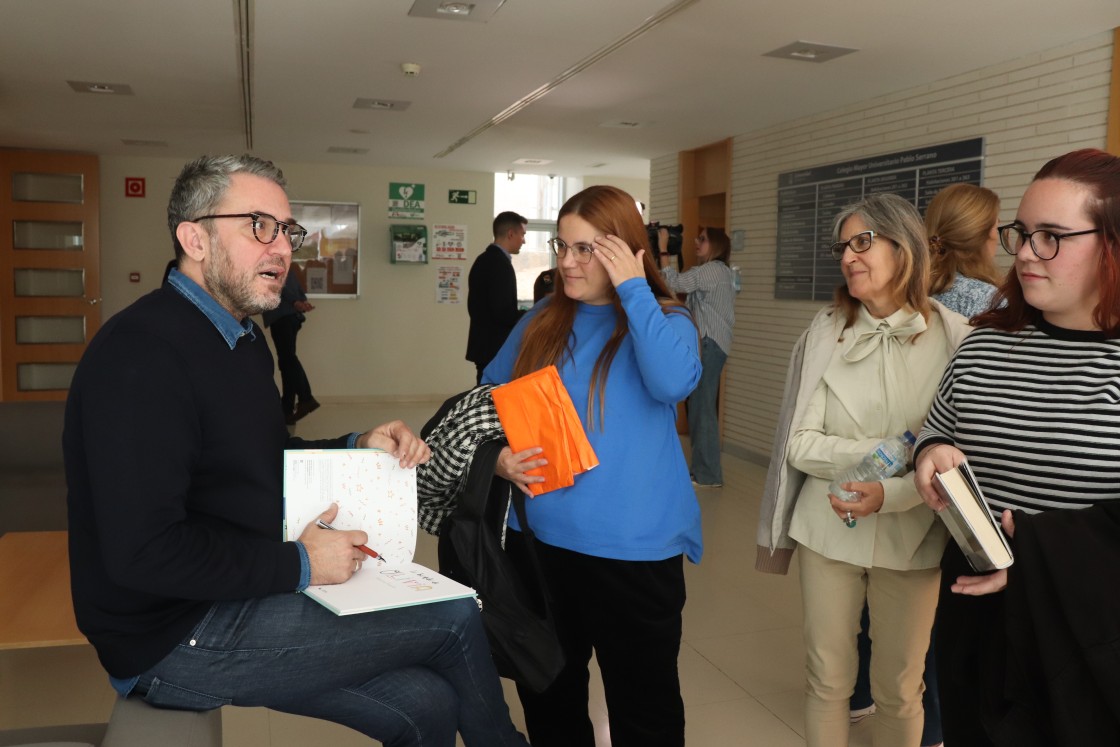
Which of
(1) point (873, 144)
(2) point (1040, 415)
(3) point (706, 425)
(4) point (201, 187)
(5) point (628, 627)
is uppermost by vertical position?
(1) point (873, 144)

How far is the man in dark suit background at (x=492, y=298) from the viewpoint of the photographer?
6125mm

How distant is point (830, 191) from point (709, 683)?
425 cm

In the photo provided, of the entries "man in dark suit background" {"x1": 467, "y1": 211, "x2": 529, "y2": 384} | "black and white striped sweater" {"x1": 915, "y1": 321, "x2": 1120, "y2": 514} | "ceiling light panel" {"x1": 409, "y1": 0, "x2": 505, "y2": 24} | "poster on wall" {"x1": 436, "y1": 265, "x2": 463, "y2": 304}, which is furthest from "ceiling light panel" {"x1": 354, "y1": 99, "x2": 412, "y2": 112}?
"black and white striped sweater" {"x1": 915, "y1": 321, "x2": 1120, "y2": 514}

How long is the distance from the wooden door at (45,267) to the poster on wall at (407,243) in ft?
10.2

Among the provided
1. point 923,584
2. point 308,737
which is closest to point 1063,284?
point 923,584

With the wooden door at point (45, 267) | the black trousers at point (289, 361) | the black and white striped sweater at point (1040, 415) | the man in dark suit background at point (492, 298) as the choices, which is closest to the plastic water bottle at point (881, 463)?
the black and white striped sweater at point (1040, 415)

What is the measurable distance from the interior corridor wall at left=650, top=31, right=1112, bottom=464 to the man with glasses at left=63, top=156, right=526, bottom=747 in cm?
432

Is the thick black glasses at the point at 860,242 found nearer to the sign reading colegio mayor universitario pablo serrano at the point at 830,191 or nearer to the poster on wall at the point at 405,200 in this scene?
the sign reading colegio mayor universitario pablo serrano at the point at 830,191

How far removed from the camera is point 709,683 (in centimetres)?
316

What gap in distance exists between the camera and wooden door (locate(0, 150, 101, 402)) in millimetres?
9070

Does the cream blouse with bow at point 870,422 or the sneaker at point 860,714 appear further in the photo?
the sneaker at point 860,714

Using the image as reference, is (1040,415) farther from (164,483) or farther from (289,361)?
(289,361)

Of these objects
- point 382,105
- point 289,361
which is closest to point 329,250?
point 289,361

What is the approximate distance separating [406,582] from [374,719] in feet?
0.90
